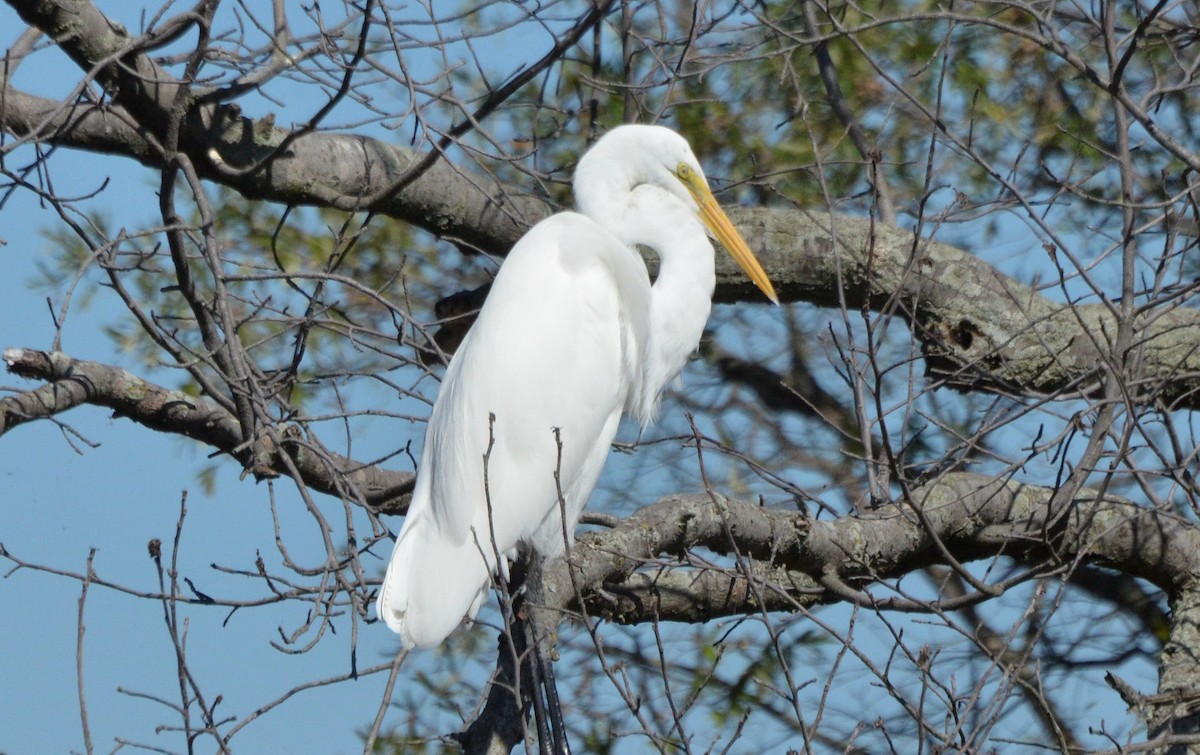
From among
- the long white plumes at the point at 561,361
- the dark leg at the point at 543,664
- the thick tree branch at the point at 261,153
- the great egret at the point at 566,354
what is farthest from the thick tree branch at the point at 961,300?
the dark leg at the point at 543,664

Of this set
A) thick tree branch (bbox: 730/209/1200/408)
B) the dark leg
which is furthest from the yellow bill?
the dark leg

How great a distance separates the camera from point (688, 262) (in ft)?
11.4

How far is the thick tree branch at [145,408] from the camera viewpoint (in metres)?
2.79

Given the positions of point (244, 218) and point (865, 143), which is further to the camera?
point (244, 218)

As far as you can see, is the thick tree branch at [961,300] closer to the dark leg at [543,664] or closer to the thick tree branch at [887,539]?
the thick tree branch at [887,539]

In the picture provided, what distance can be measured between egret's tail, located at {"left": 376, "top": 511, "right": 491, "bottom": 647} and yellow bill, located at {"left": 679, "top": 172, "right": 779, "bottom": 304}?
1171 mm

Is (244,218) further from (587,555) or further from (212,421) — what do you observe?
(587,555)

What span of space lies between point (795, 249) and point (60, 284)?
7.46ft

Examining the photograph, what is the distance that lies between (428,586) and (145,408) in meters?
0.86

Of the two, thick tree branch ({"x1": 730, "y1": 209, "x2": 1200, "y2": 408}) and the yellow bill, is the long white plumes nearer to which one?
the yellow bill

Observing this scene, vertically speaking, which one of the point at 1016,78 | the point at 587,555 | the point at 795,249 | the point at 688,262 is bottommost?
the point at 587,555

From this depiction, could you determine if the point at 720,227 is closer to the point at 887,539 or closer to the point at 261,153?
the point at 887,539

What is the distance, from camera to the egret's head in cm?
347

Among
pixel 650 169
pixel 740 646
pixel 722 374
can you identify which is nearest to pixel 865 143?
pixel 650 169
